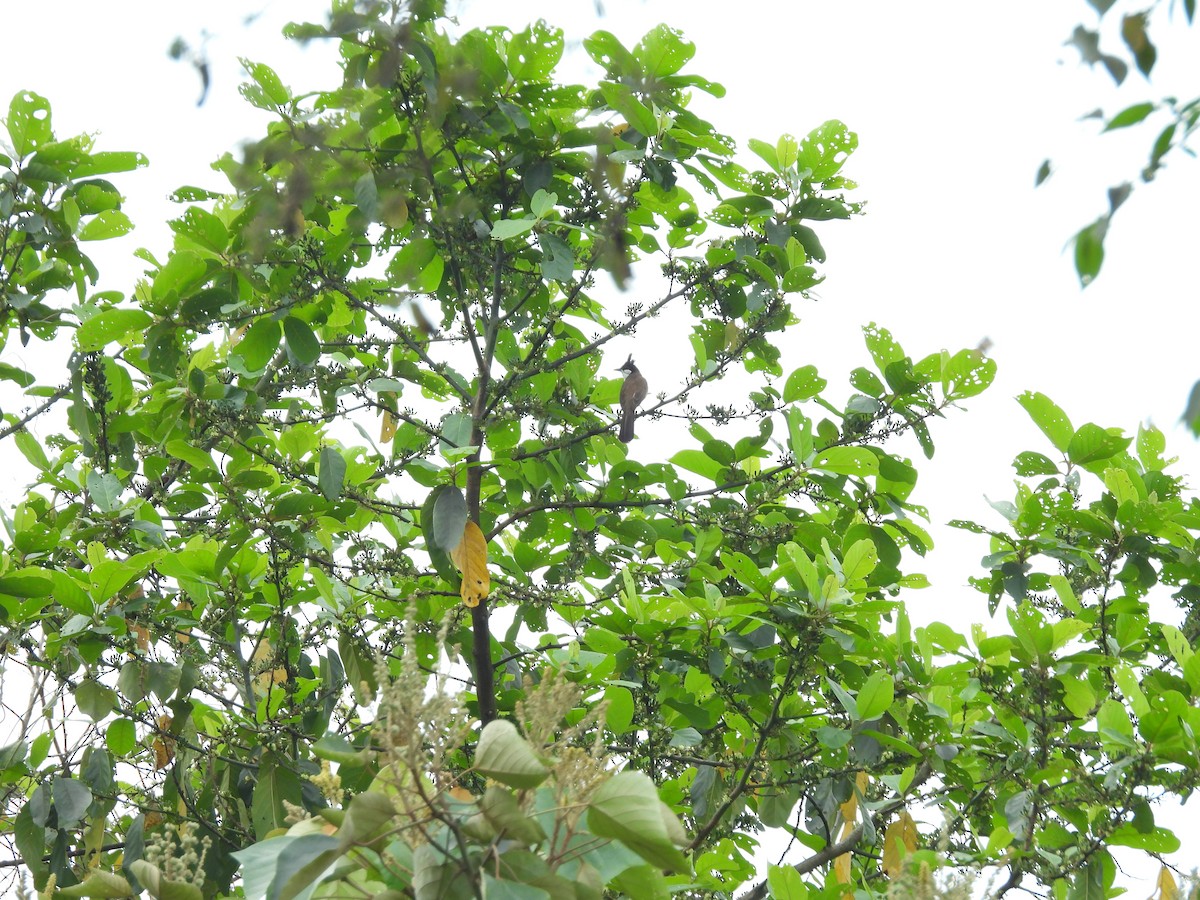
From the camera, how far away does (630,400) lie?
10.5 ft

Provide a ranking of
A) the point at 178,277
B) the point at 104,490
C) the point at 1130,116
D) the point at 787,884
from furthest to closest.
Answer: the point at 104,490 < the point at 178,277 < the point at 787,884 < the point at 1130,116

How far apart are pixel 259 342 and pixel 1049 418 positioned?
7.58 feet

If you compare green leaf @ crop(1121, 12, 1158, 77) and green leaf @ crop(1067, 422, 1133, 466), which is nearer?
green leaf @ crop(1121, 12, 1158, 77)

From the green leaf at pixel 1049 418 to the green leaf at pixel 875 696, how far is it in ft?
3.71

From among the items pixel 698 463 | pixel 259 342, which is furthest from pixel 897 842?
pixel 259 342

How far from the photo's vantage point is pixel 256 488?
10.3 feet

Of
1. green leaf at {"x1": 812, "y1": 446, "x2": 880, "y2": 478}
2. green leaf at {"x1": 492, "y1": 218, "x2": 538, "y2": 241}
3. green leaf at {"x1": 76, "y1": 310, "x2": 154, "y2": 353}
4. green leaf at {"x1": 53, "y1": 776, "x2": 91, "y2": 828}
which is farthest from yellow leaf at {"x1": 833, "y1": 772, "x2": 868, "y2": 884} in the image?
green leaf at {"x1": 76, "y1": 310, "x2": 154, "y2": 353}

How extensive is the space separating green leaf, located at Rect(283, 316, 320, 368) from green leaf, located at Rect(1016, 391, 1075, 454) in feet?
6.75

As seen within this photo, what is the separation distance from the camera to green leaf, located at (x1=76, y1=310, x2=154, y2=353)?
3.11m

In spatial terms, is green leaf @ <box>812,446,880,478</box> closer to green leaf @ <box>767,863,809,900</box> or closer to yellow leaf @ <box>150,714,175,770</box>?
green leaf @ <box>767,863,809,900</box>

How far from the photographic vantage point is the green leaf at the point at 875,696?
271 cm

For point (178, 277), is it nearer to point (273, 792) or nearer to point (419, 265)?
point (419, 265)

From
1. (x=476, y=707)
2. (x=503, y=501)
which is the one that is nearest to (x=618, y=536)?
(x=503, y=501)

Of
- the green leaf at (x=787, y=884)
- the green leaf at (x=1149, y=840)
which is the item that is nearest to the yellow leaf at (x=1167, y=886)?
the green leaf at (x=1149, y=840)
